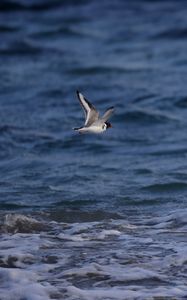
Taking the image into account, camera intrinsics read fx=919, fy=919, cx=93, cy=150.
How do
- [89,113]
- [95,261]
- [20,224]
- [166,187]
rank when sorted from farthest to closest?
[166,187] < [89,113] < [20,224] < [95,261]

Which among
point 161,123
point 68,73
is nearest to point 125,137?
point 161,123

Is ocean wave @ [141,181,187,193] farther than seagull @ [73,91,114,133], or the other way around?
ocean wave @ [141,181,187,193]

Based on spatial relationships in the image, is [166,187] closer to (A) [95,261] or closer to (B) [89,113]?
(B) [89,113]

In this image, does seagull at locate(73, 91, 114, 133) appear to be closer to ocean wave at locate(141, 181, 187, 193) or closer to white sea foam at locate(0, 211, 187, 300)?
white sea foam at locate(0, 211, 187, 300)

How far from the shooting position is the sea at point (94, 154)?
6.65 metres

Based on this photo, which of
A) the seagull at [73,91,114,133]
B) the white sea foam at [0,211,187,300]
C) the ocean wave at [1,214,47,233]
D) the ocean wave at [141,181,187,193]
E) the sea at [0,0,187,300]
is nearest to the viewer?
the white sea foam at [0,211,187,300]

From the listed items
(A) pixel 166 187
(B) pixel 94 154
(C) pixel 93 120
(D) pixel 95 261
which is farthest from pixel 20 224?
(B) pixel 94 154

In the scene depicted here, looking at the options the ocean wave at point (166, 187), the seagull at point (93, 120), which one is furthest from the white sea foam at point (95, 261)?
the ocean wave at point (166, 187)

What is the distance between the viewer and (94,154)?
438 inches

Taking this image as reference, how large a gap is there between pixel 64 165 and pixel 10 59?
22.7ft

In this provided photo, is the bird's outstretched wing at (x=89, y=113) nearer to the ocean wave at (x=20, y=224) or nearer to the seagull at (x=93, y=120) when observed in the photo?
the seagull at (x=93, y=120)

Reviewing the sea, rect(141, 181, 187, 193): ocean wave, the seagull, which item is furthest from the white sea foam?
rect(141, 181, 187, 193): ocean wave

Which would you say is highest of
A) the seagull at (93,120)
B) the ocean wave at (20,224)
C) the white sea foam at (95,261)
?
the seagull at (93,120)

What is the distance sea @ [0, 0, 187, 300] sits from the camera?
6.65 metres
